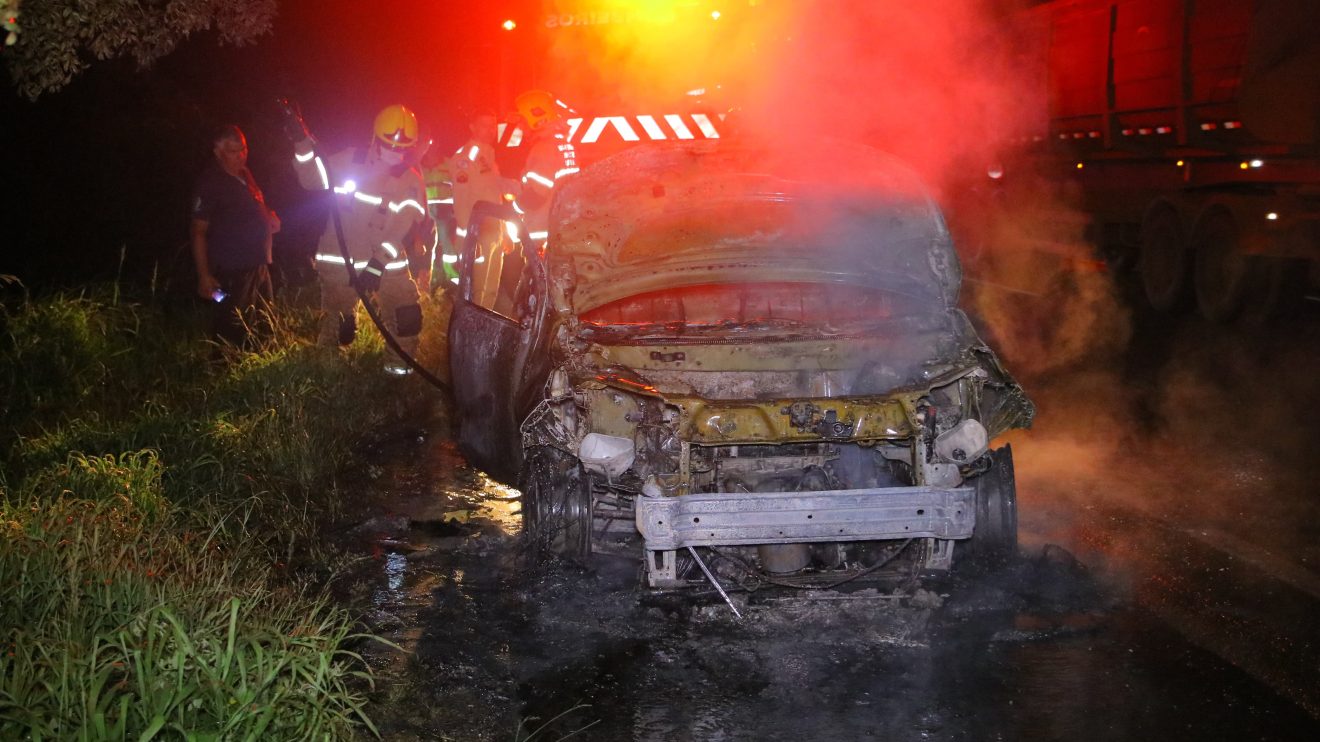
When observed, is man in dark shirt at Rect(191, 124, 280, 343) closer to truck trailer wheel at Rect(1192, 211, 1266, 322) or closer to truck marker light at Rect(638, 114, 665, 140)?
truck marker light at Rect(638, 114, 665, 140)

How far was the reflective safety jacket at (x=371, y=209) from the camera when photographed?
367 inches

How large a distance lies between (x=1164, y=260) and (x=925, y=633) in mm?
9434

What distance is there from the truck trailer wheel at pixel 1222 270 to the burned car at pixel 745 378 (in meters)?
6.64

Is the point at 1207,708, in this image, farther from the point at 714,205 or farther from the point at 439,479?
the point at 439,479

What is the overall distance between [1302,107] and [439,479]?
720cm

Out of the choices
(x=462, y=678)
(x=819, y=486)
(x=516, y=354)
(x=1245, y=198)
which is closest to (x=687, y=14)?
(x=1245, y=198)

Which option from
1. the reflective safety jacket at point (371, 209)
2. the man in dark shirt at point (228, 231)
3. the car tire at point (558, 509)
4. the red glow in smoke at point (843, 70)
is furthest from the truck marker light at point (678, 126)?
the car tire at point (558, 509)

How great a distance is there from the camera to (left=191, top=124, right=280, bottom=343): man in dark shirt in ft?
29.5

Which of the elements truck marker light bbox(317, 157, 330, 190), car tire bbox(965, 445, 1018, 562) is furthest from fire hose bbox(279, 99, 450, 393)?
car tire bbox(965, 445, 1018, 562)

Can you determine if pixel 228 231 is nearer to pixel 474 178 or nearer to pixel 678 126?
pixel 474 178

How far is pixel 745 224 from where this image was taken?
6363mm

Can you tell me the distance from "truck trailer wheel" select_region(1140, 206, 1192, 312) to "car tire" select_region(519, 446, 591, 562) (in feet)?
29.5

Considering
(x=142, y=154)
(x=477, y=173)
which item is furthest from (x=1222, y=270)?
(x=142, y=154)

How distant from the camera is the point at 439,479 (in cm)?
755
